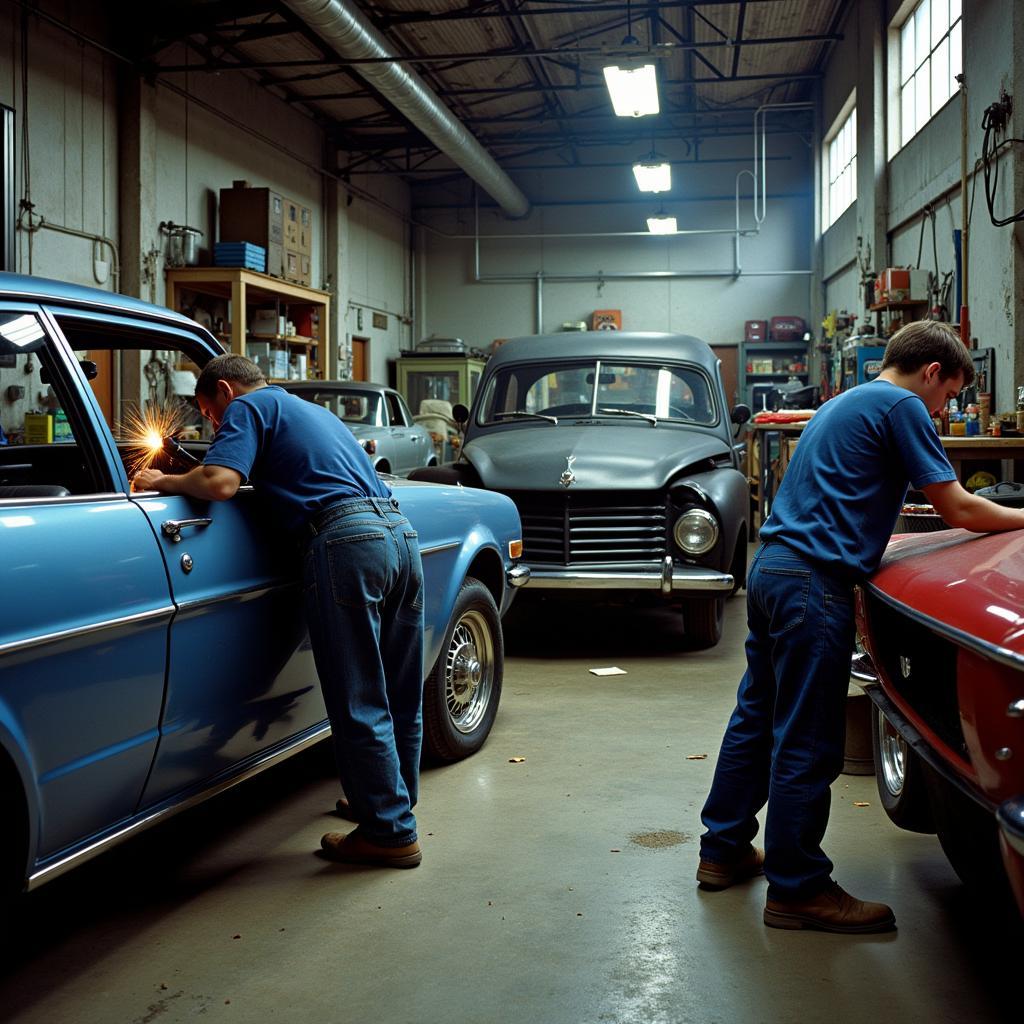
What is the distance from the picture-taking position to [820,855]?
2.98m

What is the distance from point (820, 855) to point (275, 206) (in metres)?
12.8

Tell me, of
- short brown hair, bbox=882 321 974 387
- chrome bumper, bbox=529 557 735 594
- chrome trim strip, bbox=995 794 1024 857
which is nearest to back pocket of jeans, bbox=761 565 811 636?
short brown hair, bbox=882 321 974 387

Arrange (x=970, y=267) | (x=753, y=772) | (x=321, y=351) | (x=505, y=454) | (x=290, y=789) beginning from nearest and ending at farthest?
(x=753, y=772) < (x=290, y=789) < (x=505, y=454) < (x=970, y=267) < (x=321, y=351)

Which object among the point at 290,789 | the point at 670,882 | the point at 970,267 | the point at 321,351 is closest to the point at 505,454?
the point at 290,789

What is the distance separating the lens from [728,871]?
3254 mm

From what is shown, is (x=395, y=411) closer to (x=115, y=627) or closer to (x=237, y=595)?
(x=237, y=595)

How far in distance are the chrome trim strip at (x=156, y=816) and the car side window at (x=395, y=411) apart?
30.9 feet

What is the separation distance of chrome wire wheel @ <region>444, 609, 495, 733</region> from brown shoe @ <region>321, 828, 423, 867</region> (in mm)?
1008

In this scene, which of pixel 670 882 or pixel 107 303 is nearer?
pixel 107 303

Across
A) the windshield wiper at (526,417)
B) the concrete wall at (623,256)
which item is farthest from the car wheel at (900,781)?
the concrete wall at (623,256)

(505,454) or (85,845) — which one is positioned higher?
(505,454)

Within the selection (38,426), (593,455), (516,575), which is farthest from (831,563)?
(38,426)

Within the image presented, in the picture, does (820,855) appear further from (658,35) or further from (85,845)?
(658,35)

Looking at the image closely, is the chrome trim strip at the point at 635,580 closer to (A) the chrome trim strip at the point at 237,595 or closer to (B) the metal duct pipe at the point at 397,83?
(A) the chrome trim strip at the point at 237,595
